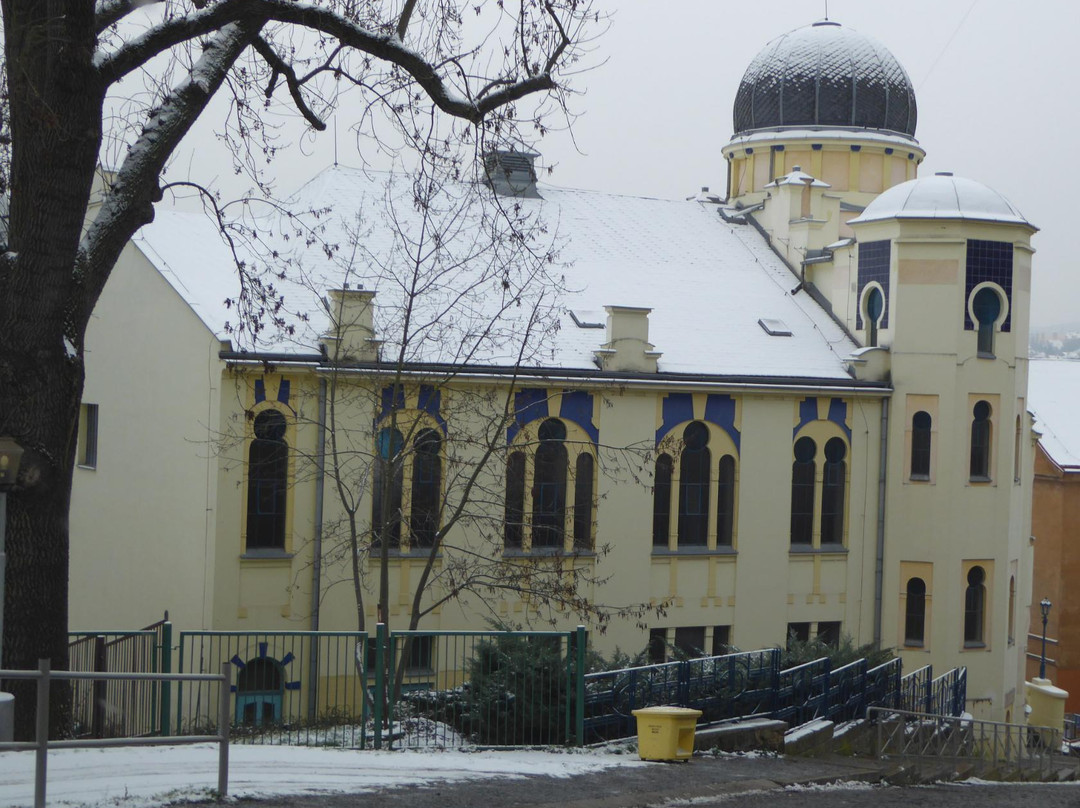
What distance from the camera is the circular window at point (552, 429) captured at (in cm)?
2545

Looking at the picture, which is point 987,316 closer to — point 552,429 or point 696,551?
point 696,551

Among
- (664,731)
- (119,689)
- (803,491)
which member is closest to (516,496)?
(803,491)

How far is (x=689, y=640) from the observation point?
88.7 feet

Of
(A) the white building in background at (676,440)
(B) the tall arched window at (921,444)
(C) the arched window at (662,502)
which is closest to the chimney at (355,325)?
(A) the white building in background at (676,440)

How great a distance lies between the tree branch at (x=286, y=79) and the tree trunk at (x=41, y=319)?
205cm

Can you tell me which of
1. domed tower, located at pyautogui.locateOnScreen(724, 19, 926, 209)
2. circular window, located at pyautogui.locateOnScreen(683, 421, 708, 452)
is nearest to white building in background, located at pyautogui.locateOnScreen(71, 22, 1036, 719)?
circular window, located at pyautogui.locateOnScreen(683, 421, 708, 452)

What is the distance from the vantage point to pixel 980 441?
95.3 ft

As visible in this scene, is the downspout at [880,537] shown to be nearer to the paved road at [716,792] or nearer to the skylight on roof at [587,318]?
the skylight on roof at [587,318]

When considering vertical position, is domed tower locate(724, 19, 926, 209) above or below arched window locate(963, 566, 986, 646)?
above

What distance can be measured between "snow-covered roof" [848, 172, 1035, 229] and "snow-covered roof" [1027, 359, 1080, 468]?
18.4 m

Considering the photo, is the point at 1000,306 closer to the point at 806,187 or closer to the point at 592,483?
the point at 806,187

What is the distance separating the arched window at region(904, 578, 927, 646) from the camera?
93.2 ft

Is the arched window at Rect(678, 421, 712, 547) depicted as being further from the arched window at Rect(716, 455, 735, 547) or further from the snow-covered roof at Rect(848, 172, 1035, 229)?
the snow-covered roof at Rect(848, 172, 1035, 229)

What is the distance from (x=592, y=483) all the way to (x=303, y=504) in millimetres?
5720
